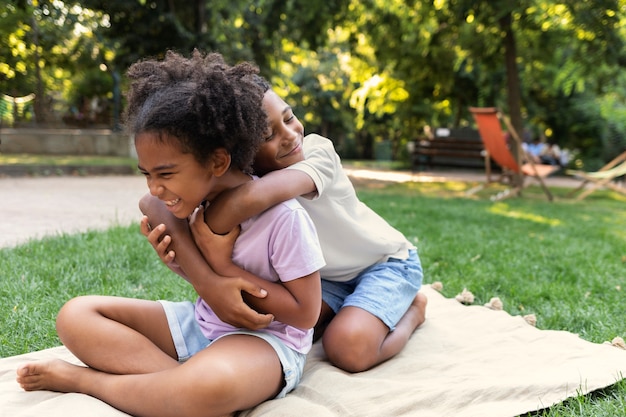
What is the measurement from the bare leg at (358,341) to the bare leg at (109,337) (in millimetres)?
593

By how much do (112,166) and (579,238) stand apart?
887cm

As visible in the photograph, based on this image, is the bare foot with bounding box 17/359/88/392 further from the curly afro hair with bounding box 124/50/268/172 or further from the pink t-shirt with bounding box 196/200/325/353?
the curly afro hair with bounding box 124/50/268/172

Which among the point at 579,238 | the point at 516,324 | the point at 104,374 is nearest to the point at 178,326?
the point at 104,374

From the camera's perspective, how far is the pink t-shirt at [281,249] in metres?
1.76

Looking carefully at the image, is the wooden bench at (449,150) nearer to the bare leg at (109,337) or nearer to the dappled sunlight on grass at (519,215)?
the dappled sunlight on grass at (519,215)

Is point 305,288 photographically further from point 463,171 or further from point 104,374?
point 463,171

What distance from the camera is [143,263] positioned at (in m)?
3.69

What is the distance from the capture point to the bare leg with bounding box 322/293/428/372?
212cm

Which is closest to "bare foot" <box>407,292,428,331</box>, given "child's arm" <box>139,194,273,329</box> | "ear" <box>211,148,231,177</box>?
"child's arm" <box>139,194,273,329</box>

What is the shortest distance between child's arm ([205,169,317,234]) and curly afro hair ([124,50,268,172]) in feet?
0.30

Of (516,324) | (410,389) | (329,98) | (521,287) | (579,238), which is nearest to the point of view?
(410,389)

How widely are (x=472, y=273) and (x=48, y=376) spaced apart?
2754 millimetres

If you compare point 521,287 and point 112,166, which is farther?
point 112,166

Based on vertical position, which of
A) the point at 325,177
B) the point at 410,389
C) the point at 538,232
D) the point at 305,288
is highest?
the point at 325,177
